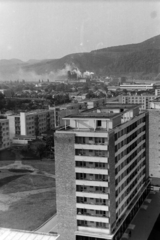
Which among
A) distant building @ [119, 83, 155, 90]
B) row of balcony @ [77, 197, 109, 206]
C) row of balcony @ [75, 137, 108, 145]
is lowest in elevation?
row of balcony @ [77, 197, 109, 206]

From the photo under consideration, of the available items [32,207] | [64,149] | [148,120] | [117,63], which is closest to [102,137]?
[64,149]

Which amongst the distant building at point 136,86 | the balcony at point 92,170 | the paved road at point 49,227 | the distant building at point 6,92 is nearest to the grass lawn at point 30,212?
the paved road at point 49,227

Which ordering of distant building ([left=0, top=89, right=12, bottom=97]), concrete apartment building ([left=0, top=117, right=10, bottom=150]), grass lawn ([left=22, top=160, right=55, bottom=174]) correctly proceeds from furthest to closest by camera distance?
distant building ([left=0, top=89, right=12, bottom=97])
concrete apartment building ([left=0, top=117, right=10, bottom=150])
grass lawn ([left=22, top=160, right=55, bottom=174])

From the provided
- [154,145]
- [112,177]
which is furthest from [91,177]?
[154,145]

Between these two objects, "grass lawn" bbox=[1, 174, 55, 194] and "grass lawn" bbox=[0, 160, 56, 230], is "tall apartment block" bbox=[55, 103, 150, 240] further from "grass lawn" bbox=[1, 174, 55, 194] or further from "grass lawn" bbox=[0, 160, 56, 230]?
"grass lawn" bbox=[1, 174, 55, 194]

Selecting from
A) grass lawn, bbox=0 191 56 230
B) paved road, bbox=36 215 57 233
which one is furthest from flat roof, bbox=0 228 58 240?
grass lawn, bbox=0 191 56 230

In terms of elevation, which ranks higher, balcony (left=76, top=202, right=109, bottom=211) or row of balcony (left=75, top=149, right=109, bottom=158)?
row of balcony (left=75, top=149, right=109, bottom=158)

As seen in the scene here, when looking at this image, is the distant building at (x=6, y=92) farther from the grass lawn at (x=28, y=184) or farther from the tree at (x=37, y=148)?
the grass lawn at (x=28, y=184)
